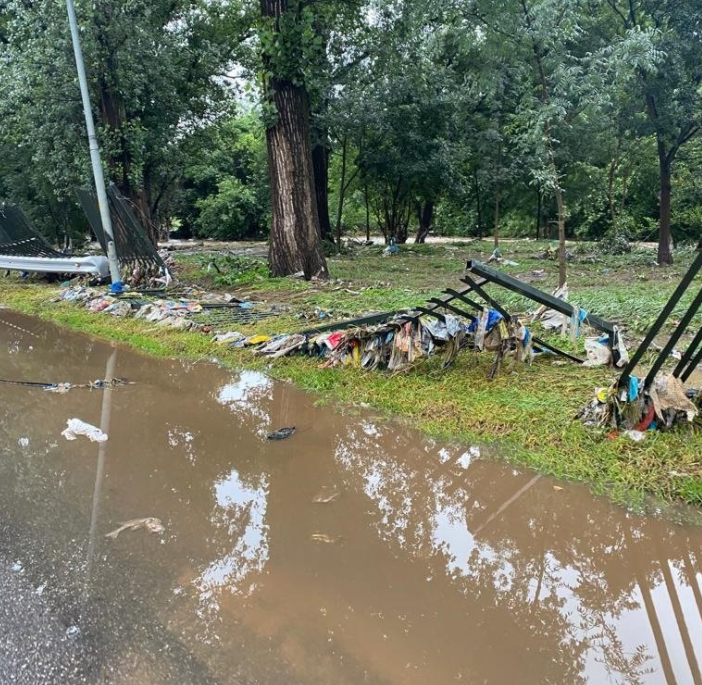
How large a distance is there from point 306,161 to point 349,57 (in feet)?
21.1

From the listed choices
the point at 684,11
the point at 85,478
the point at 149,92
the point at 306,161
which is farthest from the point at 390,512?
the point at 149,92

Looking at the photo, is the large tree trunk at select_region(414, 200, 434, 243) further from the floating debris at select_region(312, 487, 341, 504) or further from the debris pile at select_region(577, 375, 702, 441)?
the floating debris at select_region(312, 487, 341, 504)

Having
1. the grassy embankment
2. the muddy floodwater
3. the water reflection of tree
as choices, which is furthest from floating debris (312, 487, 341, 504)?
the grassy embankment

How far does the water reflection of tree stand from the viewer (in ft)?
7.89

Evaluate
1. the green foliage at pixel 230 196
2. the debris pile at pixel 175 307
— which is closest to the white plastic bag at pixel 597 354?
the debris pile at pixel 175 307

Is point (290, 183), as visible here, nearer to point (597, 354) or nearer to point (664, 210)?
point (597, 354)

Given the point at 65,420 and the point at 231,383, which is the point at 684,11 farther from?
the point at 65,420

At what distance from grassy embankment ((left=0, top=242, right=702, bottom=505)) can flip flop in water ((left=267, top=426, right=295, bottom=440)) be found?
0.70 meters

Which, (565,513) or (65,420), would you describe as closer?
(565,513)

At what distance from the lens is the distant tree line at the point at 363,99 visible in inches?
306

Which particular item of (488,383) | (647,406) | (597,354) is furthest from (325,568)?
(597,354)

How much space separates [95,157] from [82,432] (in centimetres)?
675

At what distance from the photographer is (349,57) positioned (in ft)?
50.1

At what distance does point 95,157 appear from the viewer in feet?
31.8
